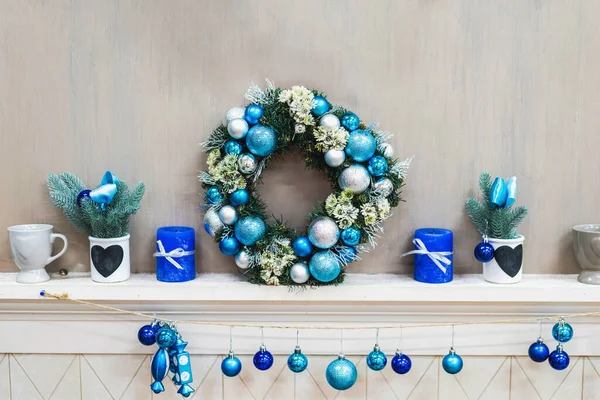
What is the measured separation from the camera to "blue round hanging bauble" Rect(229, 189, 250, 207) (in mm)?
1194

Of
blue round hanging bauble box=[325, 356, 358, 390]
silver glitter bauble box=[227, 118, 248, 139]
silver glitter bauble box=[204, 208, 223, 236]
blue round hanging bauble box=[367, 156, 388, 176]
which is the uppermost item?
silver glitter bauble box=[227, 118, 248, 139]

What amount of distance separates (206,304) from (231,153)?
32 cm

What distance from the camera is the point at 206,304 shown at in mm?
1217

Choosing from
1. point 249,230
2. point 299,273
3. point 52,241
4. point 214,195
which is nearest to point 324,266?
point 299,273

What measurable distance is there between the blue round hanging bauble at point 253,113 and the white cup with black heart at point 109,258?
14.3 inches

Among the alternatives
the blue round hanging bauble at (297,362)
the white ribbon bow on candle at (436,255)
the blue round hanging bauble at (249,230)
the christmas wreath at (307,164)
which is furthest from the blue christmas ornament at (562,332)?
the blue round hanging bauble at (249,230)

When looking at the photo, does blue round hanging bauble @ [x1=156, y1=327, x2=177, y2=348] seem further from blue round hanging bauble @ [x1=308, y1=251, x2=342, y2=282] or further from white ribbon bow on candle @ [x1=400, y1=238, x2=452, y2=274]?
white ribbon bow on candle @ [x1=400, y1=238, x2=452, y2=274]

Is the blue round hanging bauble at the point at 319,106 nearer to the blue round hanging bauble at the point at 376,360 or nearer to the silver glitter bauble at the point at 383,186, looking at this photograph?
the silver glitter bauble at the point at 383,186

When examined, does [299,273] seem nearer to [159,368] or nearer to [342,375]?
[342,375]

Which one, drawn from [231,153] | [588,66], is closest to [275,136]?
[231,153]

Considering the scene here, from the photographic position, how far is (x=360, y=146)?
1.17 meters

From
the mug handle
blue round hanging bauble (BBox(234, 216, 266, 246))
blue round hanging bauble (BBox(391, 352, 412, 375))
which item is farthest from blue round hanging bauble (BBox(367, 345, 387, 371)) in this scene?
the mug handle

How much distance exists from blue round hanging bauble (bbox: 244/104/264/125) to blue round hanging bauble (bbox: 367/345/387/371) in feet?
1.78

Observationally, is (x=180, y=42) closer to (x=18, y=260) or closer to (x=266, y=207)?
(x=266, y=207)
